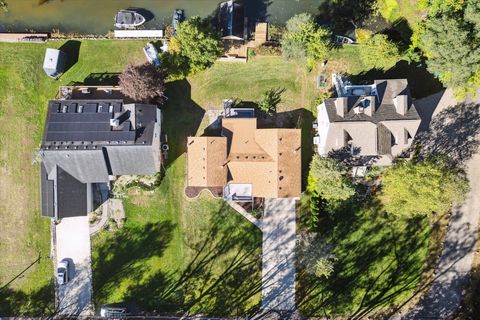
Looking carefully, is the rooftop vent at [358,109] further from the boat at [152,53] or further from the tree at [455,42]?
the boat at [152,53]

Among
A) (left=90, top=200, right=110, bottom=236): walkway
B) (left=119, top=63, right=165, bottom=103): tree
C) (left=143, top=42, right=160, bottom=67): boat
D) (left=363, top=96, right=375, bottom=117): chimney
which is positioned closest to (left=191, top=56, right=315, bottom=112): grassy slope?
(left=143, top=42, right=160, bottom=67): boat

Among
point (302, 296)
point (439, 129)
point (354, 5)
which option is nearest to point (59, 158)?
point (302, 296)

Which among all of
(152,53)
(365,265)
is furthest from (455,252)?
(152,53)

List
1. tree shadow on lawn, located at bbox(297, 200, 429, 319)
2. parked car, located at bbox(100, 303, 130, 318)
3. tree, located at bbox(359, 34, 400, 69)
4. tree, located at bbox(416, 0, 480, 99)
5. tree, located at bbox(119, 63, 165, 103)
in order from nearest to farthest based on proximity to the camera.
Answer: tree, located at bbox(416, 0, 480, 99), tree, located at bbox(359, 34, 400, 69), tree, located at bbox(119, 63, 165, 103), tree shadow on lawn, located at bbox(297, 200, 429, 319), parked car, located at bbox(100, 303, 130, 318)

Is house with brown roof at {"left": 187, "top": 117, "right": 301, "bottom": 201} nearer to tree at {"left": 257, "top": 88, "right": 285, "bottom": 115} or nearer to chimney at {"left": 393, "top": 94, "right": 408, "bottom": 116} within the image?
tree at {"left": 257, "top": 88, "right": 285, "bottom": 115}

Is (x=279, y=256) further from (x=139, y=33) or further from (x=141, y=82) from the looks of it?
(x=139, y=33)

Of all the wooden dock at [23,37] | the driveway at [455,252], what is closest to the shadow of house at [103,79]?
the wooden dock at [23,37]
